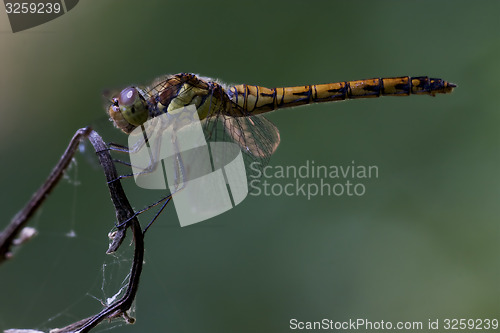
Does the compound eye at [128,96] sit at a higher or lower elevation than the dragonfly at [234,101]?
higher

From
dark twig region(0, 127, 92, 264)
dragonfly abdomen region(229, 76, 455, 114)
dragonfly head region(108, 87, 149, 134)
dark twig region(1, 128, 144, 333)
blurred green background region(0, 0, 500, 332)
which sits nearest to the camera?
dark twig region(0, 127, 92, 264)

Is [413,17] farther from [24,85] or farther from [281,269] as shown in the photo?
[24,85]

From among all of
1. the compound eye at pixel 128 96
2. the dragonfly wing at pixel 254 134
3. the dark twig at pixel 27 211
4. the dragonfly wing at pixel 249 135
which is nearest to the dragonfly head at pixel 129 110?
the compound eye at pixel 128 96

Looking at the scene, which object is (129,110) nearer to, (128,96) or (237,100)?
(128,96)

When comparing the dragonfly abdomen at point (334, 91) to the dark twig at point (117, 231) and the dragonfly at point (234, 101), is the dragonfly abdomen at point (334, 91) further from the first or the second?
the dark twig at point (117, 231)

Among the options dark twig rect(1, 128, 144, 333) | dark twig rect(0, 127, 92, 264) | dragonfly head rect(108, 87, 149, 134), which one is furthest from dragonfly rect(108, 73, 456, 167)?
dark twig rect(0, 127, 92, 264)

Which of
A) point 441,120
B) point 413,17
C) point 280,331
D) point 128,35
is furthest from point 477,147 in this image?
point 128,35

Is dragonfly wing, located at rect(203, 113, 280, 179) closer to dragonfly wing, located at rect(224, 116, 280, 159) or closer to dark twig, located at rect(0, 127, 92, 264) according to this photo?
dragonfly wing, located at rect(224, 116, 280, 159)
